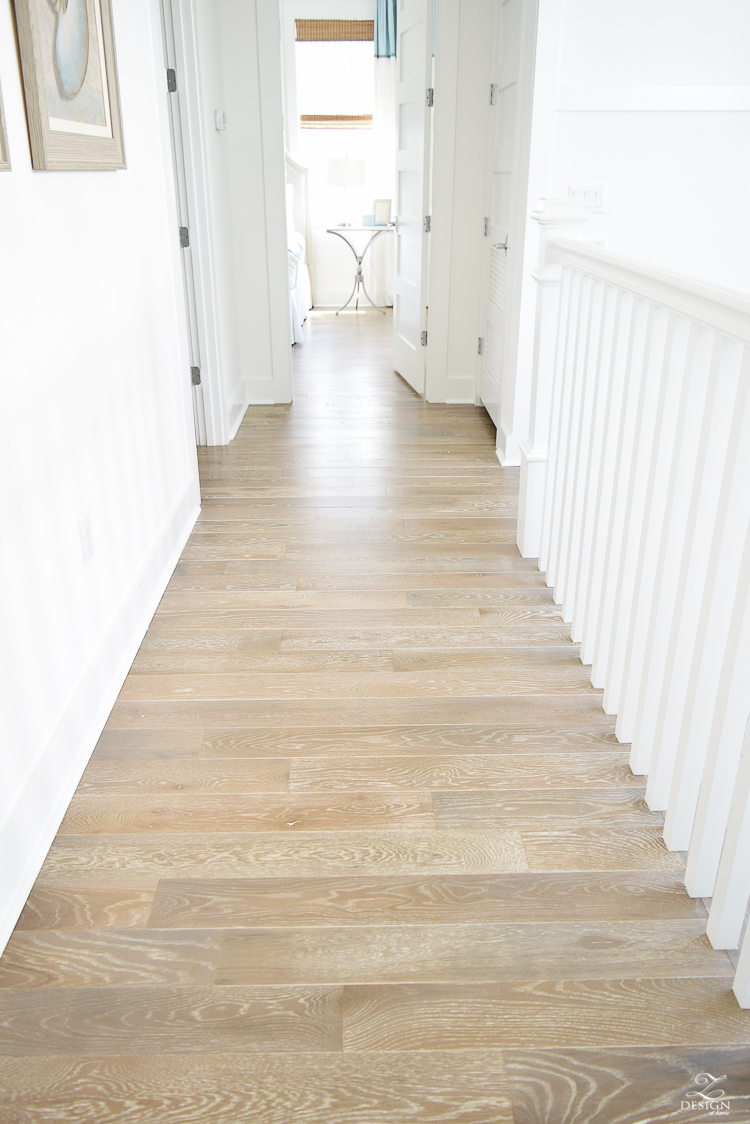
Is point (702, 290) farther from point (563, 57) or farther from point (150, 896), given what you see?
point (563, 57)

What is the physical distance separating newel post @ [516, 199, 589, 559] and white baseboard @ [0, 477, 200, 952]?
4.10 feet

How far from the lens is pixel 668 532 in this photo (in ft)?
5.55

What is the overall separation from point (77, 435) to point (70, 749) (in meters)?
0.73

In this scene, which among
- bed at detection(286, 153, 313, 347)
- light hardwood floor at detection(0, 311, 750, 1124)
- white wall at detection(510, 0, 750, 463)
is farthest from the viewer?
bed at detection(286, 153, 313, 347)

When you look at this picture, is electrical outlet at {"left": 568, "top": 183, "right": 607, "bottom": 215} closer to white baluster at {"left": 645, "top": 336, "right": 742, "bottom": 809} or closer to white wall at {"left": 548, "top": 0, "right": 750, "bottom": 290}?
white wall at {"left": 548, "top": 0, "right": 750, "bottom": 290}

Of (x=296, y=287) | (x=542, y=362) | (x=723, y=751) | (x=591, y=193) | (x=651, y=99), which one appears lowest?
(x=723, y=751)

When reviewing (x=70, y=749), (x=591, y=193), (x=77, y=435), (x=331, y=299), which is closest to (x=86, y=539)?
(x=77, y=435)

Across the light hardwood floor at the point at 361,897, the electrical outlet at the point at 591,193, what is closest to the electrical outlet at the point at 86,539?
the light hardwood floor at the point at 361,897

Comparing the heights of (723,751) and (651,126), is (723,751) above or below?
below

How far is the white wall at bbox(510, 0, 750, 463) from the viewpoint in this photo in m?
3.30

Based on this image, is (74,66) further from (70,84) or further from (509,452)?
(509,452)

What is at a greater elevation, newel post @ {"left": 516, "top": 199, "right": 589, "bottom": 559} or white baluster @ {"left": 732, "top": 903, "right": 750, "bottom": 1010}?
newel post @ {"left": 516, "top": 199, "right": 589, "bottom": 559}

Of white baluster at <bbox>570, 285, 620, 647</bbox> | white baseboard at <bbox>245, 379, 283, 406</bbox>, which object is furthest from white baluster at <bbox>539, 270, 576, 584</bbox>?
white baseboard at <bbox>245, 379, 283, 406</bbox>

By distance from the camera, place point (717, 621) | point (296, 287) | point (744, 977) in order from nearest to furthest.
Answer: point (744, 977)
point (717, 621)
point (296, 287)
